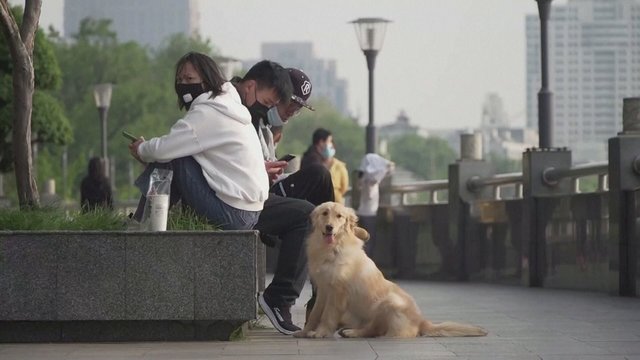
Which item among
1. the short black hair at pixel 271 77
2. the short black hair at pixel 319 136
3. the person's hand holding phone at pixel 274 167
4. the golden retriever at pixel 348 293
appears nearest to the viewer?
the golden retriever at pixel 348 293

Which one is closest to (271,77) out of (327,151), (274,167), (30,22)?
(274,167)

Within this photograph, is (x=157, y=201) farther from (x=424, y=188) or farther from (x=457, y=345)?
(x=424, y=188)

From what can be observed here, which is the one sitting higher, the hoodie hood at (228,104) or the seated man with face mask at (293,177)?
the hoodie hood at (228,104)

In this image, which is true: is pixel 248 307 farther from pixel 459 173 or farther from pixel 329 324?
pixel 459 173

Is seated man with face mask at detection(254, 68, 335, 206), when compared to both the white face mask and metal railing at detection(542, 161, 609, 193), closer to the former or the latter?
the white face mask

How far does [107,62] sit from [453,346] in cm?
8593

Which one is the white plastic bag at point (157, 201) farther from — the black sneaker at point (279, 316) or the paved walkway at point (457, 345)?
the black sneaker at point (279, 316)

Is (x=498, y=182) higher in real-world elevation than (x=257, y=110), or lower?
lower

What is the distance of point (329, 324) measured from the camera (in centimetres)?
1016

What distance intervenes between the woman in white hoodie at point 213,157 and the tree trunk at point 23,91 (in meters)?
2.10

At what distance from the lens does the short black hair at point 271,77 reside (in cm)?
1093

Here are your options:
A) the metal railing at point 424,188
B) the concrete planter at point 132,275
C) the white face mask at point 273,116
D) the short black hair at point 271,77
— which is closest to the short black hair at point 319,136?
the metal railing at point 424,188

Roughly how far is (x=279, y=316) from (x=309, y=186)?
996mm

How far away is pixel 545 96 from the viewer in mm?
19859
